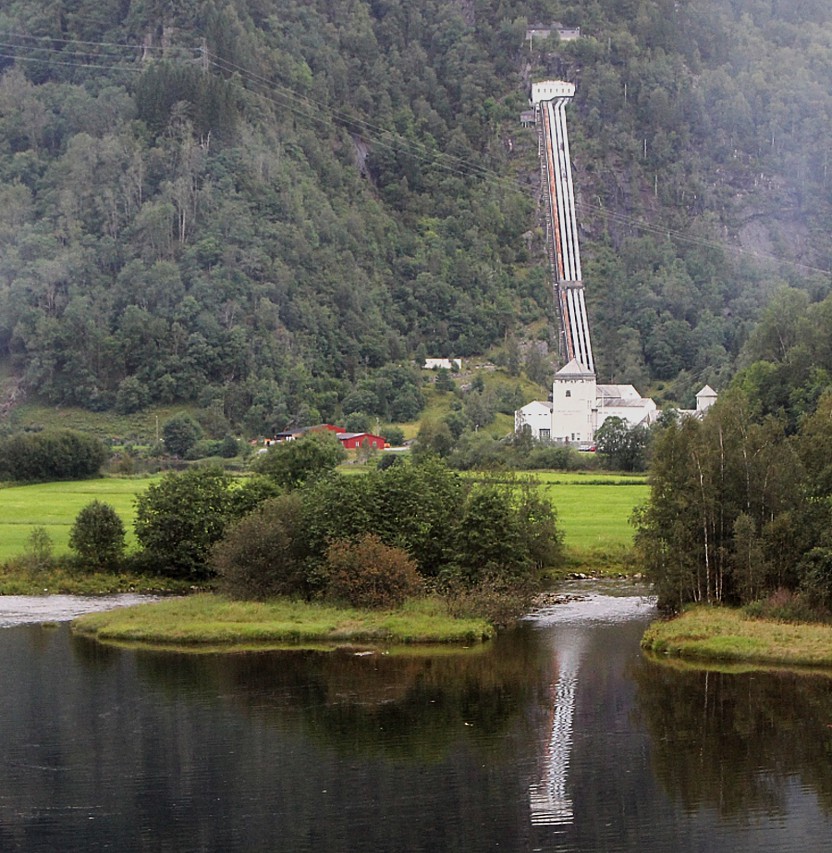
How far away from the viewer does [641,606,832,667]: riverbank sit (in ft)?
159

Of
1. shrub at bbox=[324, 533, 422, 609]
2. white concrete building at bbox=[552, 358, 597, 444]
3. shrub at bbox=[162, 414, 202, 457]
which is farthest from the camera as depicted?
white concrete building at bbox=[552, 358, 597, 444]

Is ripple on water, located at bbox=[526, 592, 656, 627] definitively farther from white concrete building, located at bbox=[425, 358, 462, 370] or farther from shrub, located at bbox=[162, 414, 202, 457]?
white concrete building, located at bbox=[425, 358, 462, 370]

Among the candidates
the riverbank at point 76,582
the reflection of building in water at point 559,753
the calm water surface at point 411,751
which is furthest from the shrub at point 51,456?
the reflection of building in water at point 559,753

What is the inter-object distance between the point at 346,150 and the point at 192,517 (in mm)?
106137

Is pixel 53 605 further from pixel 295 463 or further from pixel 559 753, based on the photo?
pixel 559 753

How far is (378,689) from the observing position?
1828 inches

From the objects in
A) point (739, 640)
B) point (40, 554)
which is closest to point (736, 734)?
point (739, 640)

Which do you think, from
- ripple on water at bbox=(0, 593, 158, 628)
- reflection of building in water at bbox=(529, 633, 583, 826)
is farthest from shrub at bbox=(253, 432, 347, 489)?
reflection of building in water at bbox=(529, 633, 583, 826)

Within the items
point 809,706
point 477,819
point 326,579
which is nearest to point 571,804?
point 477,819

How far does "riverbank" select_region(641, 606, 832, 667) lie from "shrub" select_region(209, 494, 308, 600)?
13.4 meters

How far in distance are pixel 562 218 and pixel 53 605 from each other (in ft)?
365

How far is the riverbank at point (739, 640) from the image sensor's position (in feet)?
159

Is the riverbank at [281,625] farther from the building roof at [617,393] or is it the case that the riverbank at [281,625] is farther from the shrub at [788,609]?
the building roof at [617,393]

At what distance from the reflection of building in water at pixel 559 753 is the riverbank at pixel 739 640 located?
2875mm
